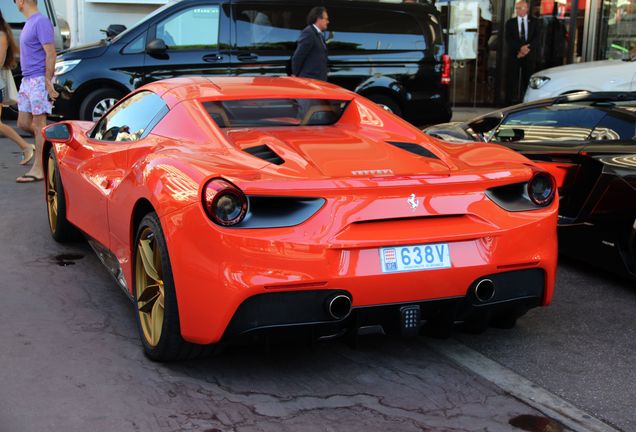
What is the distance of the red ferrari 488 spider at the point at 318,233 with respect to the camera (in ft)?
11.2

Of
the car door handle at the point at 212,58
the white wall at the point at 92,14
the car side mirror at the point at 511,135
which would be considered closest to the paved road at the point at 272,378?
the car side mirror at the point at 511,135

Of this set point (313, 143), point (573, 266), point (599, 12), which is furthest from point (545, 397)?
point (599, 12)

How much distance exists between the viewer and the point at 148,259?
3955 millimetres

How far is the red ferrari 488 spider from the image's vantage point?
3.43m

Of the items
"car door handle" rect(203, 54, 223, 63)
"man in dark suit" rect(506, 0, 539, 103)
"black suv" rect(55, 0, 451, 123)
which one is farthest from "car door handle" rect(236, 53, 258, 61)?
"man in dark suit" rect(506, 0, 539, 103)

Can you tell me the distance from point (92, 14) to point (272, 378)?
16.3 meters

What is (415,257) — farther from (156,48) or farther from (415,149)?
(156,48)

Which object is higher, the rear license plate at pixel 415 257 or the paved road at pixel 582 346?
the rear license plate at pixel 415 257

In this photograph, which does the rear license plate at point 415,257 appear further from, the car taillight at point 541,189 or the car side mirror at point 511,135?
the car side mirror at point 511,135

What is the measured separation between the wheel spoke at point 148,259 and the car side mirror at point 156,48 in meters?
7.80

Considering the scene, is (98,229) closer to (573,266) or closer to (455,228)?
(455,228)

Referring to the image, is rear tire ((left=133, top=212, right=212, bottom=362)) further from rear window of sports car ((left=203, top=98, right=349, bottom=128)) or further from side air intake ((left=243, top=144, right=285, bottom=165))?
rear window of sports car ((left=203, top=98, right=349, bottom=128))

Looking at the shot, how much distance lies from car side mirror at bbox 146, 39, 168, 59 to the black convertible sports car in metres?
6.15

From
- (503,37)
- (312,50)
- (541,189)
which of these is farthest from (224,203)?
(503,37)
